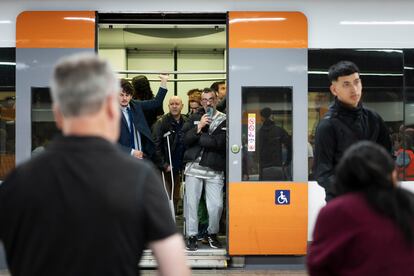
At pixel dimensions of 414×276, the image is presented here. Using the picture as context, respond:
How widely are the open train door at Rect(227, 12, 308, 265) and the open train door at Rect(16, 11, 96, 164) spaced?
147cm

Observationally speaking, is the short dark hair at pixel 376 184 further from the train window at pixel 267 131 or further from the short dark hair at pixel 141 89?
the short dark hair at pixel 141 89

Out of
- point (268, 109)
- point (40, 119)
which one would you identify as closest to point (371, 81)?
point (268, 109)

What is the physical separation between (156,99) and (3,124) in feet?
5.33

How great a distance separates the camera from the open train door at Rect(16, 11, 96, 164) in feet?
19.2

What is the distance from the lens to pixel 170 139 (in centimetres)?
691

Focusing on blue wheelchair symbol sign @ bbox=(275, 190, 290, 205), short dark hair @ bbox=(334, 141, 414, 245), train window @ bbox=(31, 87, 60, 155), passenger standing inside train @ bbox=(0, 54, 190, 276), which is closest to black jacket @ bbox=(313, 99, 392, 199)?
short dark hair @ bbox=(334, 141, 414, 245)

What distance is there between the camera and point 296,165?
232 inches

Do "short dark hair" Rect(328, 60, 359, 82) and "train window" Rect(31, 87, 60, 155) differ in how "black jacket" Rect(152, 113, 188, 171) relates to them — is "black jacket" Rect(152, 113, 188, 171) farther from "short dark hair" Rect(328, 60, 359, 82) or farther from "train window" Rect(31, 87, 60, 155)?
"short dark hair" Rect(328, 60, 359, 82)

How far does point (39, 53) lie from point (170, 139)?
1.80 metres

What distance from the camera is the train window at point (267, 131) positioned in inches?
232

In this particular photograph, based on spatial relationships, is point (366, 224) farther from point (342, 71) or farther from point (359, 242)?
point (342, 71)

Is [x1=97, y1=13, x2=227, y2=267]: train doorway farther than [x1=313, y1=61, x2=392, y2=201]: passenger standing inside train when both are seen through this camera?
Yes

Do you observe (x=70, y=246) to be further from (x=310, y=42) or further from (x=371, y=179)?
(x=310, y=42)

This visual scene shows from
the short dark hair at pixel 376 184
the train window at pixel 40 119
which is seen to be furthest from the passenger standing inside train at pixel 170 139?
the short dark hair at pixel 376 184
